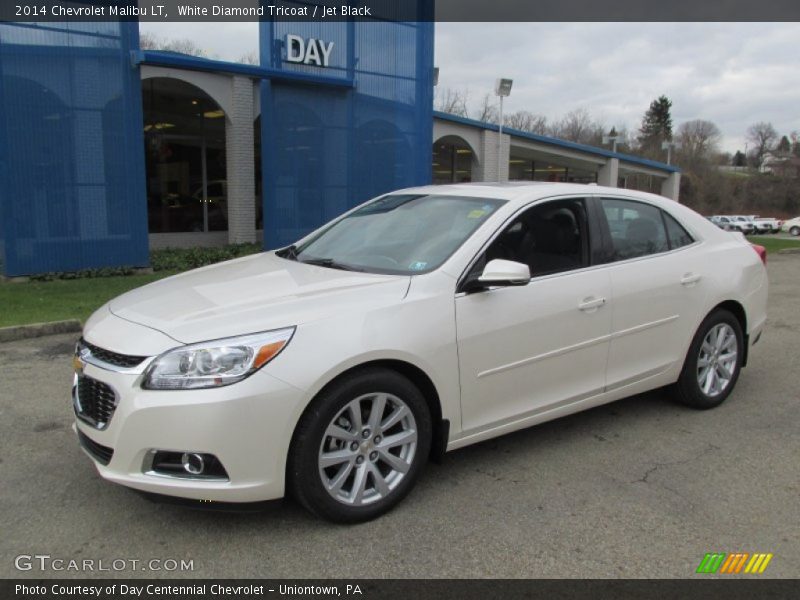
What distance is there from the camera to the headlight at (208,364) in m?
2.91

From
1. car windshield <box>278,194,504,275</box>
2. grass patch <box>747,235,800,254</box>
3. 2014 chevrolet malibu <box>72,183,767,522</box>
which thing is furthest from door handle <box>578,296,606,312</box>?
grass patch <box>747,235,800,254</box>

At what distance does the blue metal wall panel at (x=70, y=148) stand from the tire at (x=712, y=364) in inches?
390

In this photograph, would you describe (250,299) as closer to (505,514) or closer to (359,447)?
(359,447)

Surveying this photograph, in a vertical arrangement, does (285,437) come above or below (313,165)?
below

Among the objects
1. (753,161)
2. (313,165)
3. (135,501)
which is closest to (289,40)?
(313,165)

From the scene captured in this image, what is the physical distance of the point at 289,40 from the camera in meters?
13.5

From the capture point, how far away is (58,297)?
30.5 feet

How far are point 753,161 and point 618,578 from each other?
313 feet

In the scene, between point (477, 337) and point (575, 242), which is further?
point (575, 242)

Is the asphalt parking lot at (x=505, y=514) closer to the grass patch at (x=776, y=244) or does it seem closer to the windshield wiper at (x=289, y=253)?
the windshield wiper at (x=289, y=253)

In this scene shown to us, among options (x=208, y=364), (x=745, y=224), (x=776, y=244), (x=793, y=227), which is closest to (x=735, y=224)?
(x=745, y=224)

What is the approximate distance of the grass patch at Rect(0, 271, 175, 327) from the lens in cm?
784

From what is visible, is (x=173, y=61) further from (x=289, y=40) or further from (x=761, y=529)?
(x=761, y=529)
